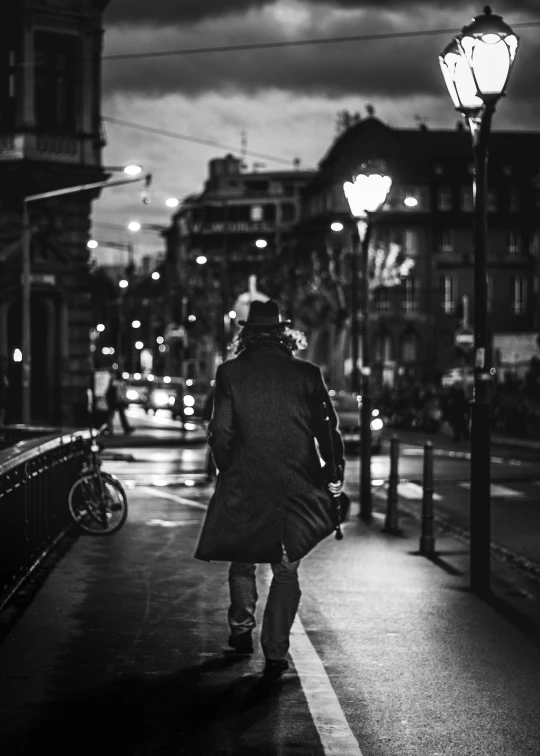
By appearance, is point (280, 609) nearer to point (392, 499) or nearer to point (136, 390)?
point (392, 499)

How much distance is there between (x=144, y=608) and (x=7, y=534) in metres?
1.07

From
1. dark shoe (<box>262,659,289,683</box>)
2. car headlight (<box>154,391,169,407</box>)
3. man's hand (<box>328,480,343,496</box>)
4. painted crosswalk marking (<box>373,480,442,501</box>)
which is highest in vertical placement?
man's hand (<box>328,480,343,496</box>)

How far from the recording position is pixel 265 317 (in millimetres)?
8445

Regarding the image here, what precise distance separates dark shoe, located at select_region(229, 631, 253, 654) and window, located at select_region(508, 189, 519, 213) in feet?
334

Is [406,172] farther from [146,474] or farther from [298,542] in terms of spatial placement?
[298,542]

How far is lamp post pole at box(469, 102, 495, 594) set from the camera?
11.7 meters

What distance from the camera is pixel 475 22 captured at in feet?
38.0

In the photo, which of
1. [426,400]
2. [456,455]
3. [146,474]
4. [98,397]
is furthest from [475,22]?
[426,400]

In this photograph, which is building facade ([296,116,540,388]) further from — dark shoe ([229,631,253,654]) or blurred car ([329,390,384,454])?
dark shoe ([229,631,253,654])

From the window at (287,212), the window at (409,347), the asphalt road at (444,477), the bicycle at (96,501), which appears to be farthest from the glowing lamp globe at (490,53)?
the window at (287,212)

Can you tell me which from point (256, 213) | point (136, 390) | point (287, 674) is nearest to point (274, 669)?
point (287, 674)

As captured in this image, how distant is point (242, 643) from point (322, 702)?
1.29 meters

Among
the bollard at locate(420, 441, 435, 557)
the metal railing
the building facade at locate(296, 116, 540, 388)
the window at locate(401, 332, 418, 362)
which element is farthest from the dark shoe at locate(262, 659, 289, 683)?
the window at locate(401, 332, 418, 362)

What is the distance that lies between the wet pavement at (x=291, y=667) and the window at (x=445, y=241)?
309 feet
